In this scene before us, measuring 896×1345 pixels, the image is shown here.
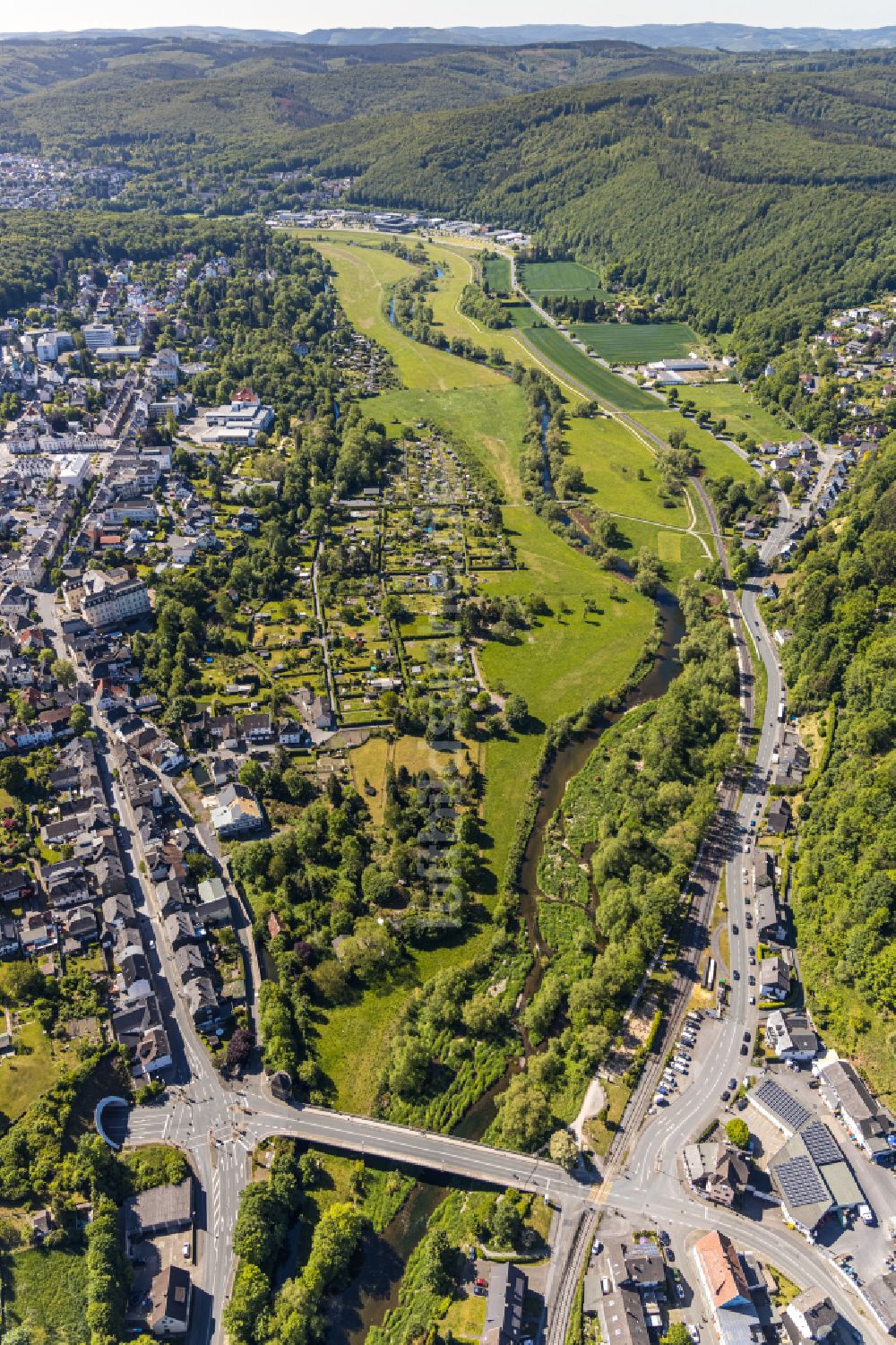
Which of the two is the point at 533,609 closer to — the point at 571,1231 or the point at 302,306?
the point at 571,1231

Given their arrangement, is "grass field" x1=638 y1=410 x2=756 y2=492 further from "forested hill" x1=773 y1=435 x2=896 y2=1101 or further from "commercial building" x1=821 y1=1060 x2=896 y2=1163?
"commercial building" x1=821 y1=1060 x2=896 y2=1163

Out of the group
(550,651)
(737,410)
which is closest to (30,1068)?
(550,651)

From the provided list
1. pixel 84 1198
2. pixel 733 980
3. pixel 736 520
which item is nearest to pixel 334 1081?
pixel 84 1198

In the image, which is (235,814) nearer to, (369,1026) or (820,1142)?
(369,1026)

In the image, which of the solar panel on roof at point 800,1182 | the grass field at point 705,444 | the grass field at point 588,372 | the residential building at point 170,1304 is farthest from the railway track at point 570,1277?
the grass field at point 588,372

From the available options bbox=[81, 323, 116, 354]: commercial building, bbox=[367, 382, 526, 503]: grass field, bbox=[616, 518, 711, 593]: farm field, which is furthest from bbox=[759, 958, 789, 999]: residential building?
bbox=[81, 323, 116, 354]: commercial building

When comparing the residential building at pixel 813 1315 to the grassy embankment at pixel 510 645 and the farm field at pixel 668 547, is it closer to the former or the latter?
the grassy embankment at pixel 510 645

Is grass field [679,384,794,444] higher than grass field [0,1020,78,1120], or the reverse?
grass field [679,384,794,444]
